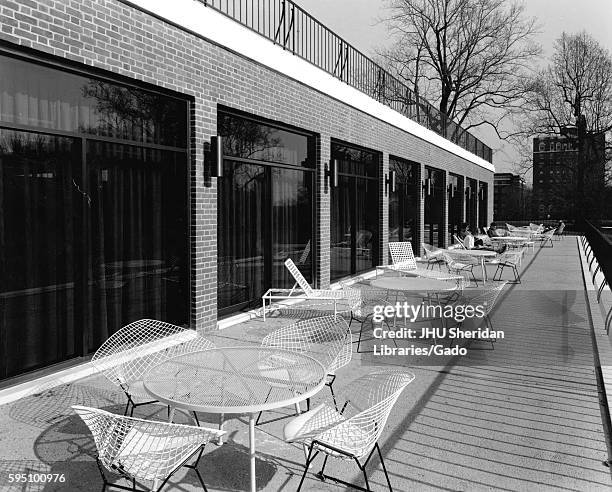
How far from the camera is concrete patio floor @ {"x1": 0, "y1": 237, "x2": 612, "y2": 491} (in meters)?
3.32

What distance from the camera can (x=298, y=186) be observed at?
9789 millimetres

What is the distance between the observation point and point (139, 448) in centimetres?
285

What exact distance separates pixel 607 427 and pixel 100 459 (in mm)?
3505

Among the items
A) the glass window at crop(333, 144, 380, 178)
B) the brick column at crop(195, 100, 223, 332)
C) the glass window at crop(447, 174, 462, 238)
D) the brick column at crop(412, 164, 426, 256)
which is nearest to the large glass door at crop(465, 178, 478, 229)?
the glass window at crop(447, 174, 462, 238)

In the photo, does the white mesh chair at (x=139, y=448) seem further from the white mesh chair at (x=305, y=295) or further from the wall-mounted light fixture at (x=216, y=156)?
the white mesh chair at (x=305, y=295)

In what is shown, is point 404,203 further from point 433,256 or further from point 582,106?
point 582,106

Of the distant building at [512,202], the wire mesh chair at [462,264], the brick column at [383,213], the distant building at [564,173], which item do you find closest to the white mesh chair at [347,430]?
the wire mesh chair at [462,264]

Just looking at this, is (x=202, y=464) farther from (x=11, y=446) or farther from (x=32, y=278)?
(x=32, y=278)

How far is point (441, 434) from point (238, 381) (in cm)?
153

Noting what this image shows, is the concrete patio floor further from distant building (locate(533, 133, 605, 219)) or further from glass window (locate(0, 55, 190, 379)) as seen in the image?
distant building (locate(533, 133, 605, 219))

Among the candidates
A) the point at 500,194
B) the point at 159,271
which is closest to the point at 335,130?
the point at 159,271

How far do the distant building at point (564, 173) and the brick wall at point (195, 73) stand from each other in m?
36.5

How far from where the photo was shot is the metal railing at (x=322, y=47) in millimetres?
8445

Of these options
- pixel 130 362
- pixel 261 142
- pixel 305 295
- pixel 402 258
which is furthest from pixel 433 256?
pixel 130 362
